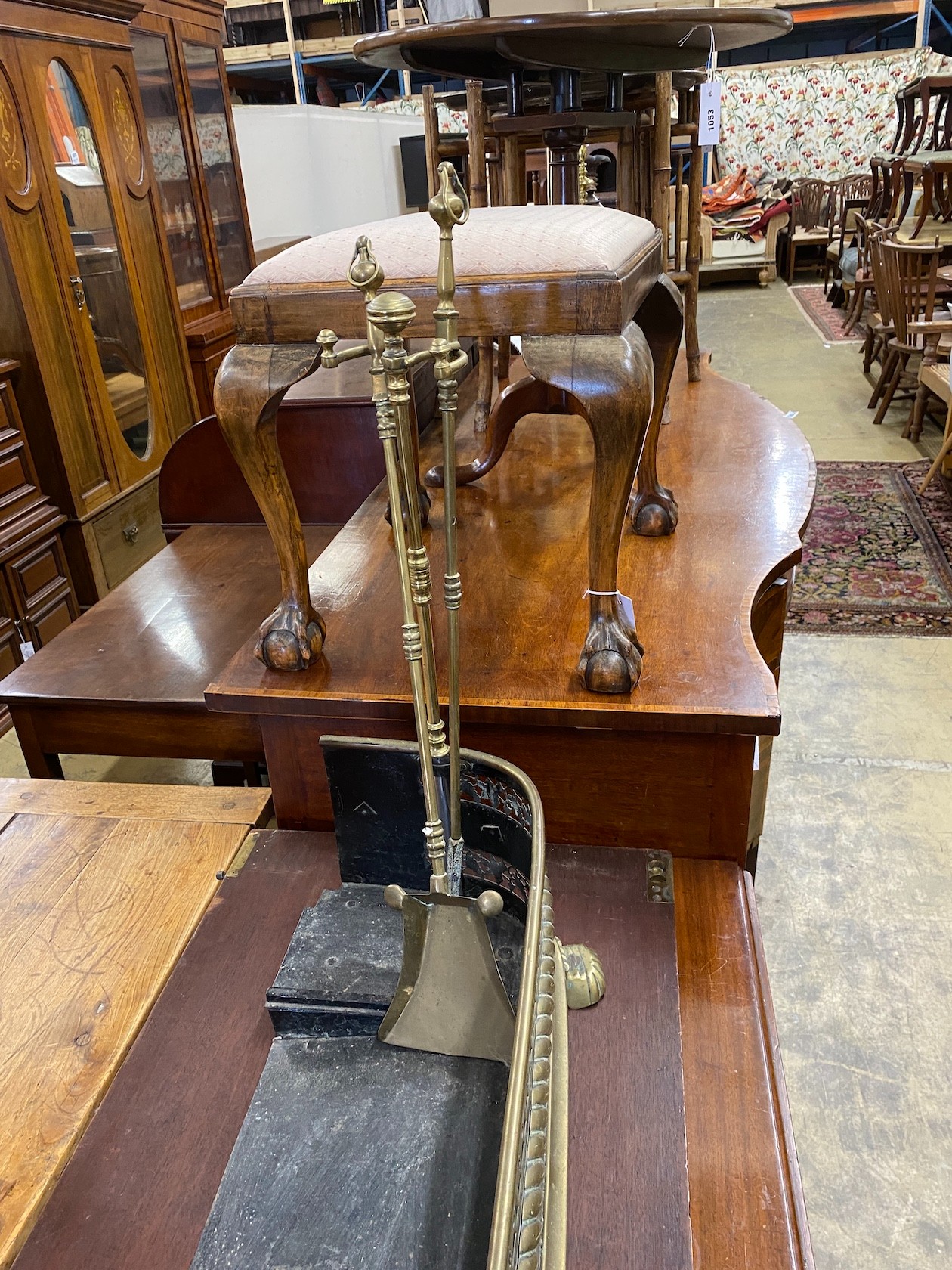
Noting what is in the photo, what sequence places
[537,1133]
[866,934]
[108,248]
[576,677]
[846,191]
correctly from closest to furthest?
1. [537,1133]
2. [576,677]
3. [866,934]
4. [108,248]
5. [846,191]

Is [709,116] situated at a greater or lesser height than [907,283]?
greater

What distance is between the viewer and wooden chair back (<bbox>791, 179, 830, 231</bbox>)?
7637 millimetres

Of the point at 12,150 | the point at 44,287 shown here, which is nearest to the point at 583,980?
the point at 44,287

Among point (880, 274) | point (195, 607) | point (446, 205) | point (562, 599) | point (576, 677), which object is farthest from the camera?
point (880, 274)

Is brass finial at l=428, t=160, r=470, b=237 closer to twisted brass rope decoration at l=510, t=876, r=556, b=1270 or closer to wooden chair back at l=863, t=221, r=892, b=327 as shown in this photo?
twisted brass rope decoration at l=510, t=876, r=556, b=1270

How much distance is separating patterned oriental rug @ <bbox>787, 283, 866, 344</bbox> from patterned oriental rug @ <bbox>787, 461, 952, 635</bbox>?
2.34m

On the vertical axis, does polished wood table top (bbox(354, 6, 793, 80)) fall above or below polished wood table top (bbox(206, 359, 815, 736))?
above

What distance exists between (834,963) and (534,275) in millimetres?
1143

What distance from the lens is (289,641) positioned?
1062 mm

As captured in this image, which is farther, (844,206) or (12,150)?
(844,206)

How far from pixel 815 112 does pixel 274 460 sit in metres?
8.73

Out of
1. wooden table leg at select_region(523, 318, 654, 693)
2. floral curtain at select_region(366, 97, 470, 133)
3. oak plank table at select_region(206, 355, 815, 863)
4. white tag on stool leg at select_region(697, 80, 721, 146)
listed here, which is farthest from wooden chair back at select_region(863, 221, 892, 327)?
floral curtain at select_region(366, 97, 470, 133)

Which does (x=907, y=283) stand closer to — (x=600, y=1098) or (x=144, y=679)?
(x=144, y=679)

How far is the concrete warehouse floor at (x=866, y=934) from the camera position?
3.75 feet
